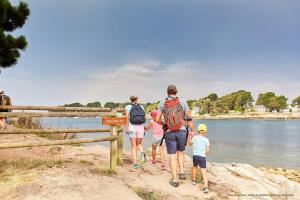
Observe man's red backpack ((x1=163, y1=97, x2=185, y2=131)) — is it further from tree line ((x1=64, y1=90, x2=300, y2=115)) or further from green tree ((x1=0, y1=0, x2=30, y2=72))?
tree line ((x1=64, y1=90, x2=300, y2=115))

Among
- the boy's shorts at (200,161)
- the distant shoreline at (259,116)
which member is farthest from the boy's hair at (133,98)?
the distant shoreline at (259,116)

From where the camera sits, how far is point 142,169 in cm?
846

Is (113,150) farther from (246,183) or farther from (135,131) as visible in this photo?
(246,183)

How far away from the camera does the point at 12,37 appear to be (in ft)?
30.9

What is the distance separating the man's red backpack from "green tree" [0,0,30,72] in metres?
5.21

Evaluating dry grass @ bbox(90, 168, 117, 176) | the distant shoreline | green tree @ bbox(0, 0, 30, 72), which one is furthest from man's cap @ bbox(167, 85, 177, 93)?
the distant shoreline

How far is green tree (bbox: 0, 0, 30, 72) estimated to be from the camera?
9312 mm

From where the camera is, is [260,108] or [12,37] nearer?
[12,37]

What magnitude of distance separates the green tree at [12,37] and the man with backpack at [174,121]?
16.9 feet

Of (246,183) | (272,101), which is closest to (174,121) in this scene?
(246,183)

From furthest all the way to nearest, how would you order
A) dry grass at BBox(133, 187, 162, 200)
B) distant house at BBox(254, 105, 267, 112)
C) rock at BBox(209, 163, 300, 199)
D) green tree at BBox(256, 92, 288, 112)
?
distant house at BBox(254, 105, 267, 112)
green tree at BBox(256, 92, 288, 112)
rock at BBox(209, 163, 300, 199)
dry grass at BBox(133, 187, 162, 200)

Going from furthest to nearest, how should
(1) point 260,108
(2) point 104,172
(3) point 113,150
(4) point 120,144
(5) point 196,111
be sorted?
(5) point 196,111 → (1) point 260,108 → (4) point 120,144 → (3) point 113,150 → (2) point 104,172

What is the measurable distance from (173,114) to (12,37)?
5.55m

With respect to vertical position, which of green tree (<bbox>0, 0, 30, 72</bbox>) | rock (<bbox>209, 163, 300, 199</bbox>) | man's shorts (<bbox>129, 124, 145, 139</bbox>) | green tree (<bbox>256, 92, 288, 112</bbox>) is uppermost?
green tree (<bbox>256, 92, 288, 112</bbox>)
